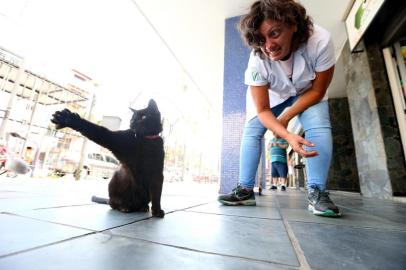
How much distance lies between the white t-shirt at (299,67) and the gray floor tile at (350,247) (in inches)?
29.2

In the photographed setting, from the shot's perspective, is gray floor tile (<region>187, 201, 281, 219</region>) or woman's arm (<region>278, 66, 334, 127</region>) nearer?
gray floor tile (<region>187, 201, 281, 219</region>)

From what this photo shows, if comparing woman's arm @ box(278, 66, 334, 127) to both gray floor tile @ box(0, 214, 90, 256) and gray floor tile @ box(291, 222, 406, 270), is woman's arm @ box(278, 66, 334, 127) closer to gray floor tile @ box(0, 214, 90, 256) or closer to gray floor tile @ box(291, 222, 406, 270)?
gray floor tile @ box(291, 222, 406, 270)

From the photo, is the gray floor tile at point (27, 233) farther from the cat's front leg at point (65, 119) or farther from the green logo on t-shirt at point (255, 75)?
the green logo on t-shirt at point (255, 75)

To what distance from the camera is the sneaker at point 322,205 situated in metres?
0.98

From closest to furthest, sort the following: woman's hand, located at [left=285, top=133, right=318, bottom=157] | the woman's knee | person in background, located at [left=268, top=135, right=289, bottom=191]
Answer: woman's hand, located at [left=285, top=133, right=318, bottom=157], the woman's knee, person in background, located at [left=268, top=135, right=289, bottom=191]

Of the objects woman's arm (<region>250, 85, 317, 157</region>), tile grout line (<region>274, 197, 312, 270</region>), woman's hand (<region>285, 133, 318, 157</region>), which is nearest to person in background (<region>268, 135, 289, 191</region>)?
woman's arm (<region>250, 85, 317, 157</region>)

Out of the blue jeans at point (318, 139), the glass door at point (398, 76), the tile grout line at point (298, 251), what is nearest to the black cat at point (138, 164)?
the tile grout line at point (298, 251)

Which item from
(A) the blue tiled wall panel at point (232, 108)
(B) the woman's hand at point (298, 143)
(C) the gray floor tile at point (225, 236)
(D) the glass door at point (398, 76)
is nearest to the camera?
(C) the gray floor tile at point (225, 236)

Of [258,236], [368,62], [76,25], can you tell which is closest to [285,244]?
[258,236]

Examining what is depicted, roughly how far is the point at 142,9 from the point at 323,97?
3.17 metres

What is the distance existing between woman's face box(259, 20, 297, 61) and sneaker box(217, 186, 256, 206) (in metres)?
0.80

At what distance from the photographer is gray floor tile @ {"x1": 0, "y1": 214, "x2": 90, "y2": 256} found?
0.40 meters

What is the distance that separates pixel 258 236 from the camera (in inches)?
23.2

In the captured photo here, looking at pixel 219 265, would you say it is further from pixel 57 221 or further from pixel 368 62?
pixel 368 62
